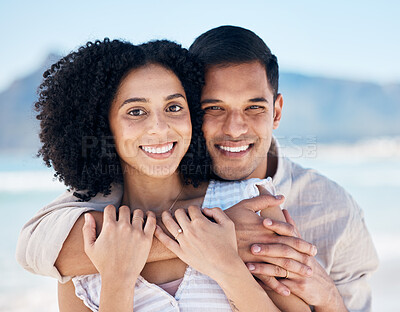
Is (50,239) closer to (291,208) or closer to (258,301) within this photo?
(258,301)

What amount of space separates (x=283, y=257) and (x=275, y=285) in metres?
0.14

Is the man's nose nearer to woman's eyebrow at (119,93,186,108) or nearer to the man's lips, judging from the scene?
the man's lips

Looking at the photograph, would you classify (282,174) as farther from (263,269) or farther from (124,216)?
(124,216)

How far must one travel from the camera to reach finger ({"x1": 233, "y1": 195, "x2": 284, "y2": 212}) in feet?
7.33

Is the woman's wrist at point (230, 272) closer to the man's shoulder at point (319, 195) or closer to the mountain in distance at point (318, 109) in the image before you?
the man's shoulder at point (319, 195)

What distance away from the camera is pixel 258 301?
6.61 ft

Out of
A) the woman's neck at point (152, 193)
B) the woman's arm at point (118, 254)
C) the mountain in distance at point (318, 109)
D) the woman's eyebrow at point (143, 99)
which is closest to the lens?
the woman's arm at point (118, 254)

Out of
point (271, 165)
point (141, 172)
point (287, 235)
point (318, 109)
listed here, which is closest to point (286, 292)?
point (287, 235)

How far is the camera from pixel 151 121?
7.77 feet

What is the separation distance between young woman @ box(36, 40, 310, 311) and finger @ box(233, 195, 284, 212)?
163 millimetres

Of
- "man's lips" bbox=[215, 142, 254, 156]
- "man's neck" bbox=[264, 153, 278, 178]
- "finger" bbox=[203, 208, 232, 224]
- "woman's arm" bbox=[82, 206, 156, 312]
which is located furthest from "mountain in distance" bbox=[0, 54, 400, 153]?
"finger" bbox=[203, 208, 232, 224]

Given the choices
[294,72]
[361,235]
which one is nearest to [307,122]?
[294,72]

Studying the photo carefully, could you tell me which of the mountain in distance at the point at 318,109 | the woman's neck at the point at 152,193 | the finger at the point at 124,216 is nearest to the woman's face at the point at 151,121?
the woman's neck at the point at 152,193

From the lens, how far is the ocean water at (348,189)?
20.3 feet
